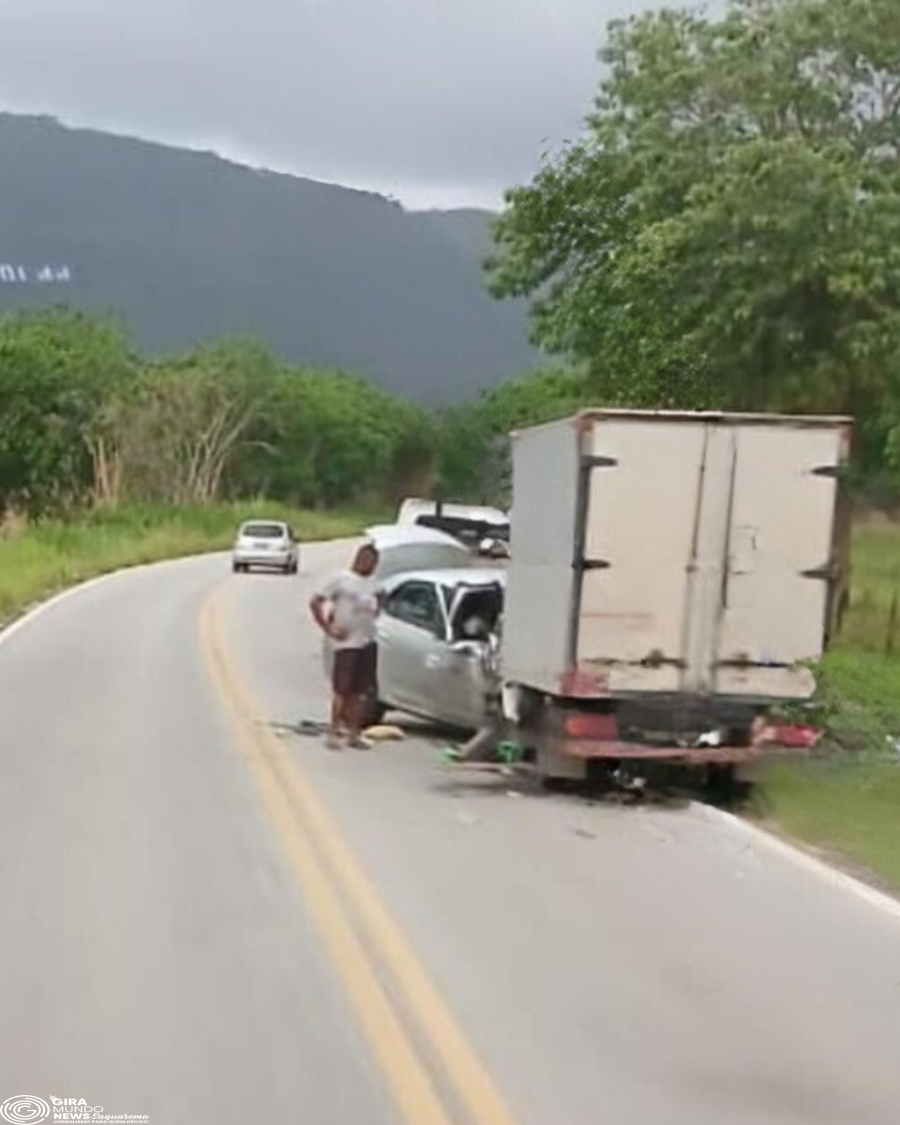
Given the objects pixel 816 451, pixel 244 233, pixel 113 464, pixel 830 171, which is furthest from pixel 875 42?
pixel 244 233

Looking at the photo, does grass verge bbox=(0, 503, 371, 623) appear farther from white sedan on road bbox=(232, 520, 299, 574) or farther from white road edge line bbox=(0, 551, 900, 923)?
white road edge line bbox=(0, 551, 900, 923)

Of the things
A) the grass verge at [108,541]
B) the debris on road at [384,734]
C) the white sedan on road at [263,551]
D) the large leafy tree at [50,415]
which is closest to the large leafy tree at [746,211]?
the debris on road at [384,734]

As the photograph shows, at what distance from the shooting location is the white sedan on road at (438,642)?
18.9m

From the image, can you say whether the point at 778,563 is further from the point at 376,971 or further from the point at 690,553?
the point at 376,971

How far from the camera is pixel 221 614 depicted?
39.8 meters

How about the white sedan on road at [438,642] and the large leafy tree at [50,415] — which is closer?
the white sedan on road at [438,642]

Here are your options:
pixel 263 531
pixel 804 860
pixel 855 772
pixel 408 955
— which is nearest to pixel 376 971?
pixel 408 955

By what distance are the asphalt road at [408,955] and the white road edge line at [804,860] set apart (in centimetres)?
10

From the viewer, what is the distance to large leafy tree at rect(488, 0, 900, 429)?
934 inches

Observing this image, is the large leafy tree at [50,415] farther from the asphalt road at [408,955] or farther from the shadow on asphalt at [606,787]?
the asphalt road at [408,955]

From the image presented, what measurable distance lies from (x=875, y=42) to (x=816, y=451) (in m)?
11.3

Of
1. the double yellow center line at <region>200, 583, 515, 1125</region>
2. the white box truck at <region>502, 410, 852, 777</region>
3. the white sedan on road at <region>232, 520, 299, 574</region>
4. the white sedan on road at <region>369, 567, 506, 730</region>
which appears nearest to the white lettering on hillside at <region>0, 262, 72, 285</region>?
the white sedan on road at <region>232, 520, 299, 574</region>

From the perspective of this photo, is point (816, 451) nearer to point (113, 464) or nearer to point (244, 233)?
point (113, 464)

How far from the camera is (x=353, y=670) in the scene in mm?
18766
